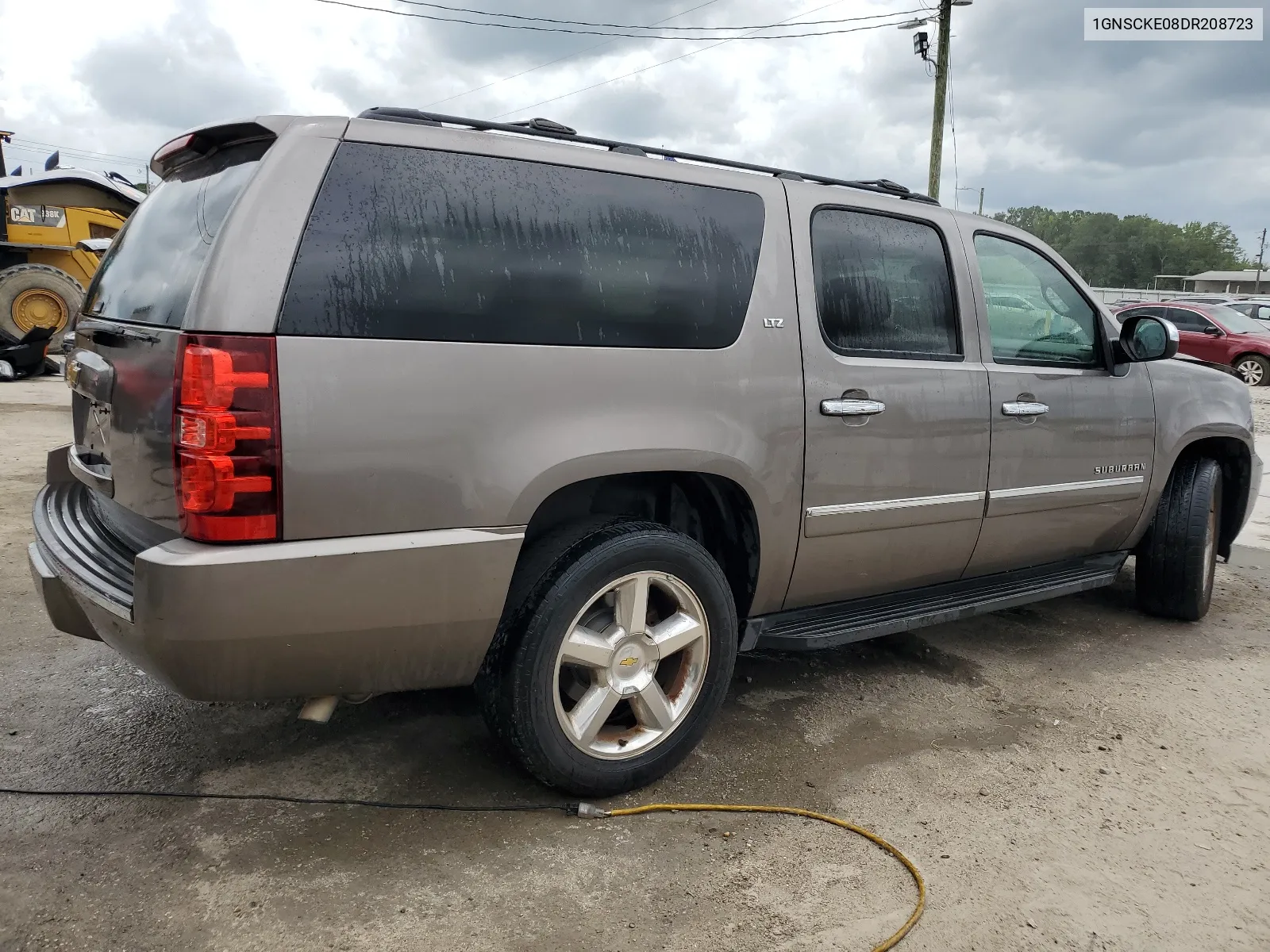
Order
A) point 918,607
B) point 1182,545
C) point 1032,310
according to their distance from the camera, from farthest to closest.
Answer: point 1182,545 < point 1032,310 < point 918,607

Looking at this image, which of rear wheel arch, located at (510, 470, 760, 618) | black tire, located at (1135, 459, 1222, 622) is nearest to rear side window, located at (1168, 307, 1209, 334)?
black tire, located at (1135, 459, 1222, 622)

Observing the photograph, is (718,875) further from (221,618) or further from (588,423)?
(221,618)

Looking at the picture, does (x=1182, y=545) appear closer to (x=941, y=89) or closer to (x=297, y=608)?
(x=297, y=608)

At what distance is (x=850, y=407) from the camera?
3131mm

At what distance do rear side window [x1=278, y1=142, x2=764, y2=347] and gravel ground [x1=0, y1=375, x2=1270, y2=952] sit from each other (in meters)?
1.33

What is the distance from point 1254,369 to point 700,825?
1968 cm

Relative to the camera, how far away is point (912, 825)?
2758mm

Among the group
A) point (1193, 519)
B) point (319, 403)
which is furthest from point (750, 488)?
point (1193, 519)

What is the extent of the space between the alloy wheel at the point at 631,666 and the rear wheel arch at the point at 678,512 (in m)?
0.23

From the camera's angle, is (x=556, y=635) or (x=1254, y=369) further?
(x=1254, y=369)

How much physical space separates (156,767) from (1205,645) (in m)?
4.30

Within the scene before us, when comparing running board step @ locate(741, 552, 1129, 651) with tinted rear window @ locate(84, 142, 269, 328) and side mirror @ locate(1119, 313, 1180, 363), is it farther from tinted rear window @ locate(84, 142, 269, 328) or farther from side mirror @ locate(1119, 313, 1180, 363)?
tinted rear window @ locate(84, 142, 269, 328)

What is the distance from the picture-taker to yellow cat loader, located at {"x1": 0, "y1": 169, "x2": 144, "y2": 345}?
43.2 ft

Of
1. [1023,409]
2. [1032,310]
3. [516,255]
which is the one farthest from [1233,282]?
[516,255]
